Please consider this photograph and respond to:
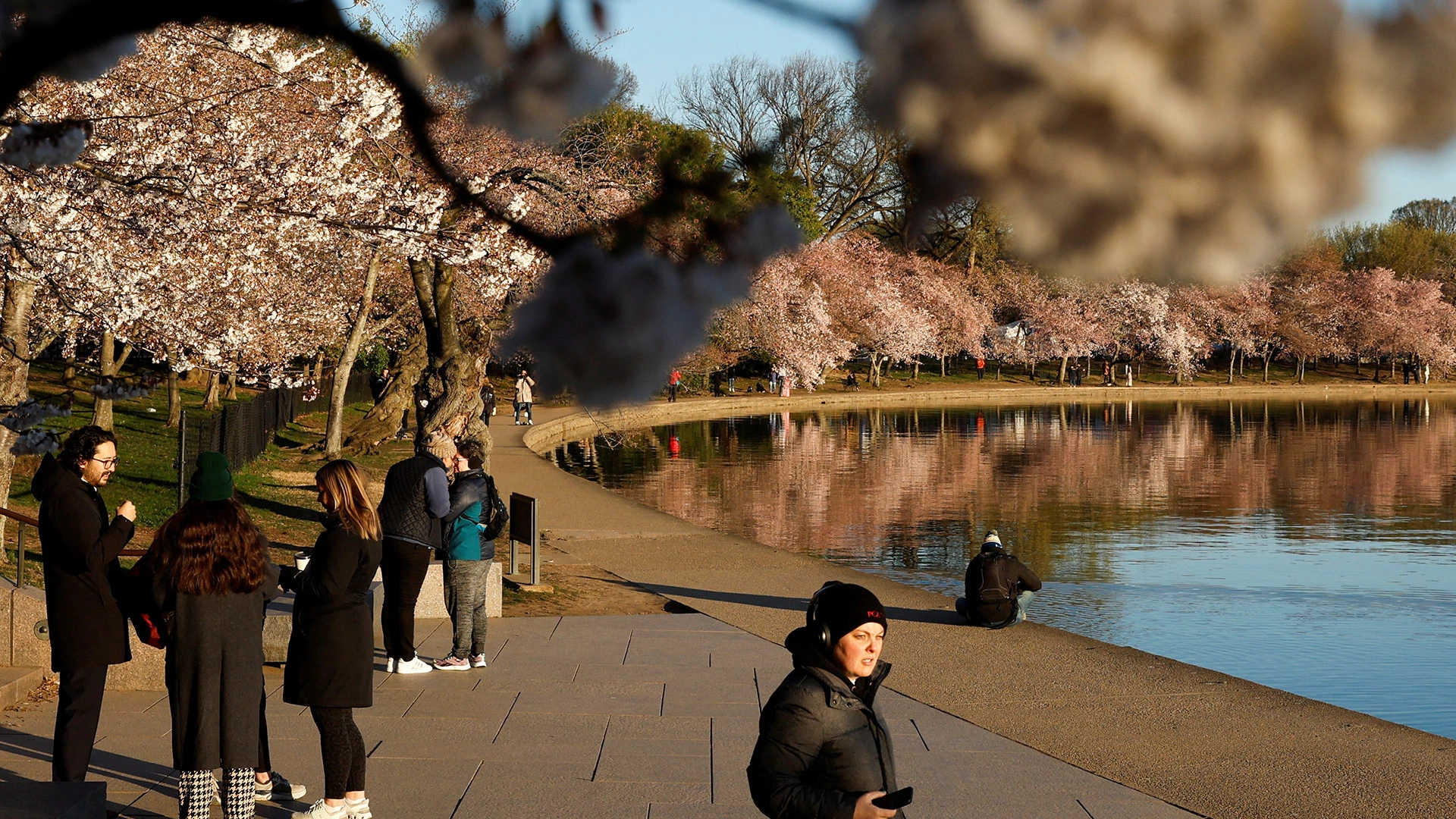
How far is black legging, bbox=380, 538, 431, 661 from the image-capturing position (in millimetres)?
9688

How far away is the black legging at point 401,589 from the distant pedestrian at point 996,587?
5.38 metres

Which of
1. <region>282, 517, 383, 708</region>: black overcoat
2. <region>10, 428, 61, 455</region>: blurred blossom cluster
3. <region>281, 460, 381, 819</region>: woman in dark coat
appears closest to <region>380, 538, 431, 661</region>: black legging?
<region>281, 460, 381, 819</region>: woman in dark coat

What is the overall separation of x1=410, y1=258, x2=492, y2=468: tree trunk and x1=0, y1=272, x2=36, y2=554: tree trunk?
16.8 feet

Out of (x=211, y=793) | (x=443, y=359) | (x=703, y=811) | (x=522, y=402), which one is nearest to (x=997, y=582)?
(x=703, y=811)

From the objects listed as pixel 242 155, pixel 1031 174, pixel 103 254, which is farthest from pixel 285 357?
pixel 1031 174

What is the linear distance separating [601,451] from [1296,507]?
67.4 ft

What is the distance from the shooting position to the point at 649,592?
14719 mm

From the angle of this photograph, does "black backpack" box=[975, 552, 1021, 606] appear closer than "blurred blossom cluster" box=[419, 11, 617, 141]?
No

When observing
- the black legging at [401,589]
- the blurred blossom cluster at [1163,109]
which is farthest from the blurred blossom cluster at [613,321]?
the black legging at [401,589]

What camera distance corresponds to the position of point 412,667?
1012 cm

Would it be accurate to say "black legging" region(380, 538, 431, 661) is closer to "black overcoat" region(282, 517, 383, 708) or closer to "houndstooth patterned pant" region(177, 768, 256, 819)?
"black overcoat" region(282, 517, 383, 708)

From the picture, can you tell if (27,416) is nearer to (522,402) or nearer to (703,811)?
(703,811)

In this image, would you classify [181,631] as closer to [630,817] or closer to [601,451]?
[630,817]

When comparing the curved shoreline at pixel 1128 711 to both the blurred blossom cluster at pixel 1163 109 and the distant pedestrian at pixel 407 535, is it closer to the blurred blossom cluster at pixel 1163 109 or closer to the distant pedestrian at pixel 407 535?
the distant pedestrian at pixel 407 535
